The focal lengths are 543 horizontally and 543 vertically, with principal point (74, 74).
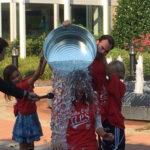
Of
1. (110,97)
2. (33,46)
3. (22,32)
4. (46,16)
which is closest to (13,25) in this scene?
(33,46)

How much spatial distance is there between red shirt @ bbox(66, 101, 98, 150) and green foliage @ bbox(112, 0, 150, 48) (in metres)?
19.1

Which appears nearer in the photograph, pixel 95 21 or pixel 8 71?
pixel 8 71

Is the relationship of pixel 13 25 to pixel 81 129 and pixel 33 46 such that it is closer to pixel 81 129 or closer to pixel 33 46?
pixel 33 46

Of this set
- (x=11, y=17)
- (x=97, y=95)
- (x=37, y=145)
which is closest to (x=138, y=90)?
(x=37, y=145)

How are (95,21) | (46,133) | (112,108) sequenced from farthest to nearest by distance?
(95,21)
(46,133)
(112,108)

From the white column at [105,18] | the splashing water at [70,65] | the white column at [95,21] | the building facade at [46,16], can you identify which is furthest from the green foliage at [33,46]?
the splashing water at [70,65]

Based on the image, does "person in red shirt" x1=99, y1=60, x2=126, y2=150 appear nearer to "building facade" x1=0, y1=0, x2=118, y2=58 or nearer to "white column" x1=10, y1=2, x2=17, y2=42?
"building facade" x1=0, y1=0, x2=118, y2=58

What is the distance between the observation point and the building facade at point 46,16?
2207 centimetres

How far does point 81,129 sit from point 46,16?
2115 centimetres

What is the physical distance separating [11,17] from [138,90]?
11.7 meters

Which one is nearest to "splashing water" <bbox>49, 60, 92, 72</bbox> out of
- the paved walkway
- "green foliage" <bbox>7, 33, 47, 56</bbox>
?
the paved walkway

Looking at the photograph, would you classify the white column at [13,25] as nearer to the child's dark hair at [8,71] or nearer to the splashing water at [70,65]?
the child's dark hair at [8,71]

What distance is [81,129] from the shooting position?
4477mm

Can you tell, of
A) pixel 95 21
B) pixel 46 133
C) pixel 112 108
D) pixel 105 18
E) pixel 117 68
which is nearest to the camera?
pixel 112 108
